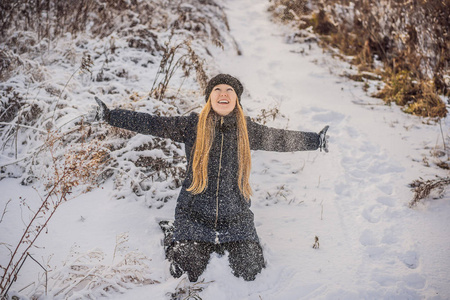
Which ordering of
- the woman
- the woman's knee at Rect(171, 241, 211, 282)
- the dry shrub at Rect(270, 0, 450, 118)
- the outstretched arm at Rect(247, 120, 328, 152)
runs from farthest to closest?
the dry shrub at Rect(270, 0, 450, 118), the outstretched arm at Rect(247, 120, 328, 152), the woman, the woman's knee at Rect(171, 241, 211, 282)

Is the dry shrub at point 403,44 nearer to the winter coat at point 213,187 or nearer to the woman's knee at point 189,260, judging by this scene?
the winter coat at point 213,187

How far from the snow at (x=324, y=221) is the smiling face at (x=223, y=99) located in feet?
3.67

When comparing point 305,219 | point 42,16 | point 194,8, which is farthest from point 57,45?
point 305,219

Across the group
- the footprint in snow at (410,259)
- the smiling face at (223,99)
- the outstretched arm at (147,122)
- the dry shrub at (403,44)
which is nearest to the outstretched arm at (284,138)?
the smiling face at (223,99)

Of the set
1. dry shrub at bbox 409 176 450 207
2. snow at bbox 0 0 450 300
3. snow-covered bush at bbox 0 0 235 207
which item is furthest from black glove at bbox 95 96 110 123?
dry shrub at bbox 409 176 450 207

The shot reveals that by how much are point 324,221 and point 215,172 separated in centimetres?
127

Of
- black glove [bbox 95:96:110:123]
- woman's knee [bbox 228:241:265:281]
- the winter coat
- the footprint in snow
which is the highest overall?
black glove [bbox 95:96:110:123]

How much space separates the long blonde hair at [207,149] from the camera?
234 cm

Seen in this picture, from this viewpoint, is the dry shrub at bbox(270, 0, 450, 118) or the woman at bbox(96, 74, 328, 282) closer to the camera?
the woman at bbox(96, 74, 328, 282)

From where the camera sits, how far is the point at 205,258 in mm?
2238

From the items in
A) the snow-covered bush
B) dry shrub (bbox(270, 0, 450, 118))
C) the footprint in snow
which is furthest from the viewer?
dry shrub (bbox(270, 0, 450, 118))

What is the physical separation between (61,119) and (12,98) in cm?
69

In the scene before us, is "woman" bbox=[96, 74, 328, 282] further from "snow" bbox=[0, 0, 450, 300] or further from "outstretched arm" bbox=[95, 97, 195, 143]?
"snow" bbox=[0, 0, 450, 300]

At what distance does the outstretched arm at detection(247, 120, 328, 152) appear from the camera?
252 centimetres
